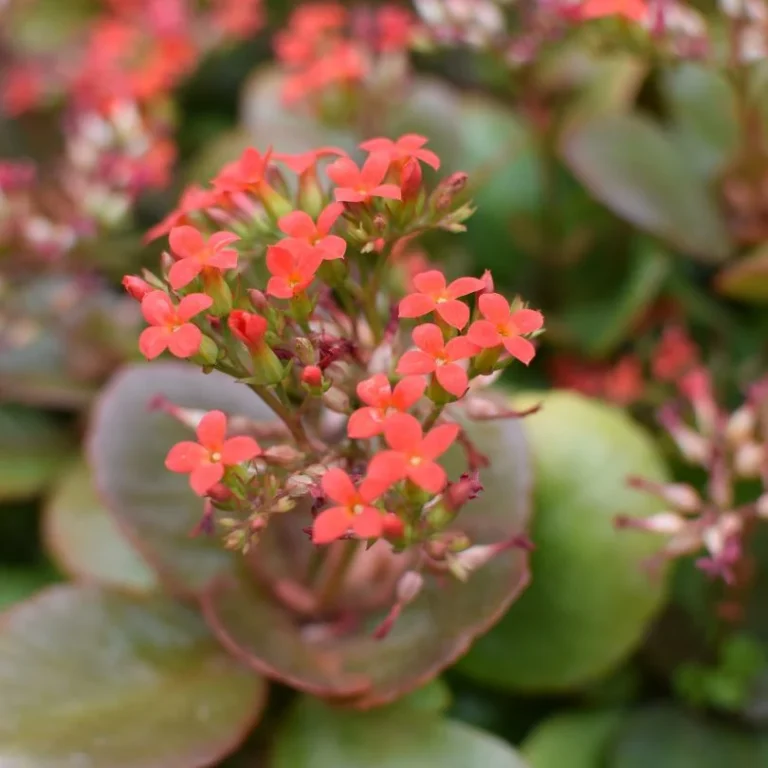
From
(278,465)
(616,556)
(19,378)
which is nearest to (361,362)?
(278,465)

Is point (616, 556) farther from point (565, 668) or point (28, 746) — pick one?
point (28, 746)

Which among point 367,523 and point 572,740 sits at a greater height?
point 367,523

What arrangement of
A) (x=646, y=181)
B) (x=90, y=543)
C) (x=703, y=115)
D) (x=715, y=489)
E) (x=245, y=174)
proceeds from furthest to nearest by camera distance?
(x=703, y=115) < (x=646, y=181) < (x=90, y=543) < (x=715, y=489) < (x=245, y=174)

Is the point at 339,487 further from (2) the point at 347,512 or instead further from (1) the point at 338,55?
(1) the point at 338,55

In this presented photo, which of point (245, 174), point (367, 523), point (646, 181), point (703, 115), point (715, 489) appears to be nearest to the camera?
point (367, 523)

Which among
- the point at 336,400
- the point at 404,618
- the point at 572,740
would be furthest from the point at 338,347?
the point at 572,740

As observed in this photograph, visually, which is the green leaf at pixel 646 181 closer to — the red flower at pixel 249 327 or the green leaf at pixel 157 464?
the green leaf at pixel 157 464

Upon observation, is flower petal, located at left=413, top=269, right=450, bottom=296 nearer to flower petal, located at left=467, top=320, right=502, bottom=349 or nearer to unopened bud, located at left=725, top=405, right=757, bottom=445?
flower petal, located at left=467, top=320, right=502, bottom=349

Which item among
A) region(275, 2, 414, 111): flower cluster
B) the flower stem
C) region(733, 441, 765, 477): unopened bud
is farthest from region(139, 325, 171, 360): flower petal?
region(275, 2, 414, 111): flower cluster
